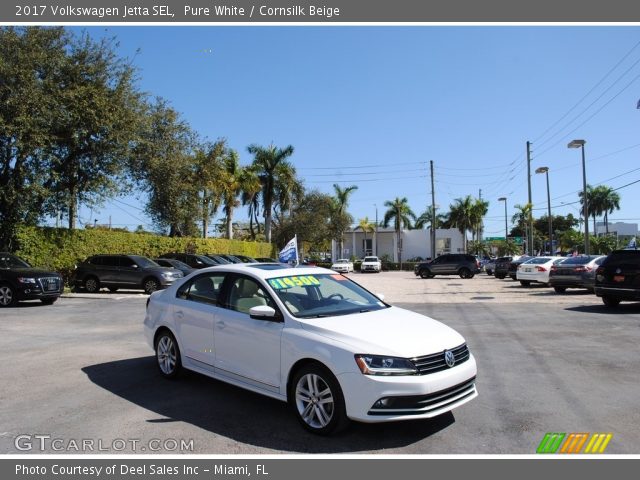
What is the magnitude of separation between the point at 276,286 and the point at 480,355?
4.35m

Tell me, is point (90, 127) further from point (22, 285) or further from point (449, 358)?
point (449, 358)

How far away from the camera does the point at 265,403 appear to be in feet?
19.6

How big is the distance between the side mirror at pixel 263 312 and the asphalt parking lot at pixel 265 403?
3.41 feet

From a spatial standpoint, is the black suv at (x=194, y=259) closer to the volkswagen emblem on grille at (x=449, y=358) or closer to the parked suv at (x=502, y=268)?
Result: the parked suv at (x=502, y=268)

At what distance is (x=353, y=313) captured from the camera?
571 cm

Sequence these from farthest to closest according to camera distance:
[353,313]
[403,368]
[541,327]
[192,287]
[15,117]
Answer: [15,117], [541,327], [192,287], [353,313], [403,368]

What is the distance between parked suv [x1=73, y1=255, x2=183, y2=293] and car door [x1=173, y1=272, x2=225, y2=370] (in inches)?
597

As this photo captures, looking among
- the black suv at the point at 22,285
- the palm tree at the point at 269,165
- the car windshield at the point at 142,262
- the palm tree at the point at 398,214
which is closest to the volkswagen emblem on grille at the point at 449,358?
the black suv at the point at 22,285

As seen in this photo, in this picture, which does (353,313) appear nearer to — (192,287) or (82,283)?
(192,287)

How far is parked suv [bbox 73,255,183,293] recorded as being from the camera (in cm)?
2145

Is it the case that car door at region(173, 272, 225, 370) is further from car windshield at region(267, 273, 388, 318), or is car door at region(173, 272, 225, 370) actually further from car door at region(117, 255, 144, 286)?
car door at region(117, 255, 144, 286)

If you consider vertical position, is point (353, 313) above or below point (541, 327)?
above

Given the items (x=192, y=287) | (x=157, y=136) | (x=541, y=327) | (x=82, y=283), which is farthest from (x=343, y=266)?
(x=192, y=287)

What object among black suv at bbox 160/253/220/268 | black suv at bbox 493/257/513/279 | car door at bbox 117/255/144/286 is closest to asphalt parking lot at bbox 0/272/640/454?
car door at bbox 117/255/144/286
